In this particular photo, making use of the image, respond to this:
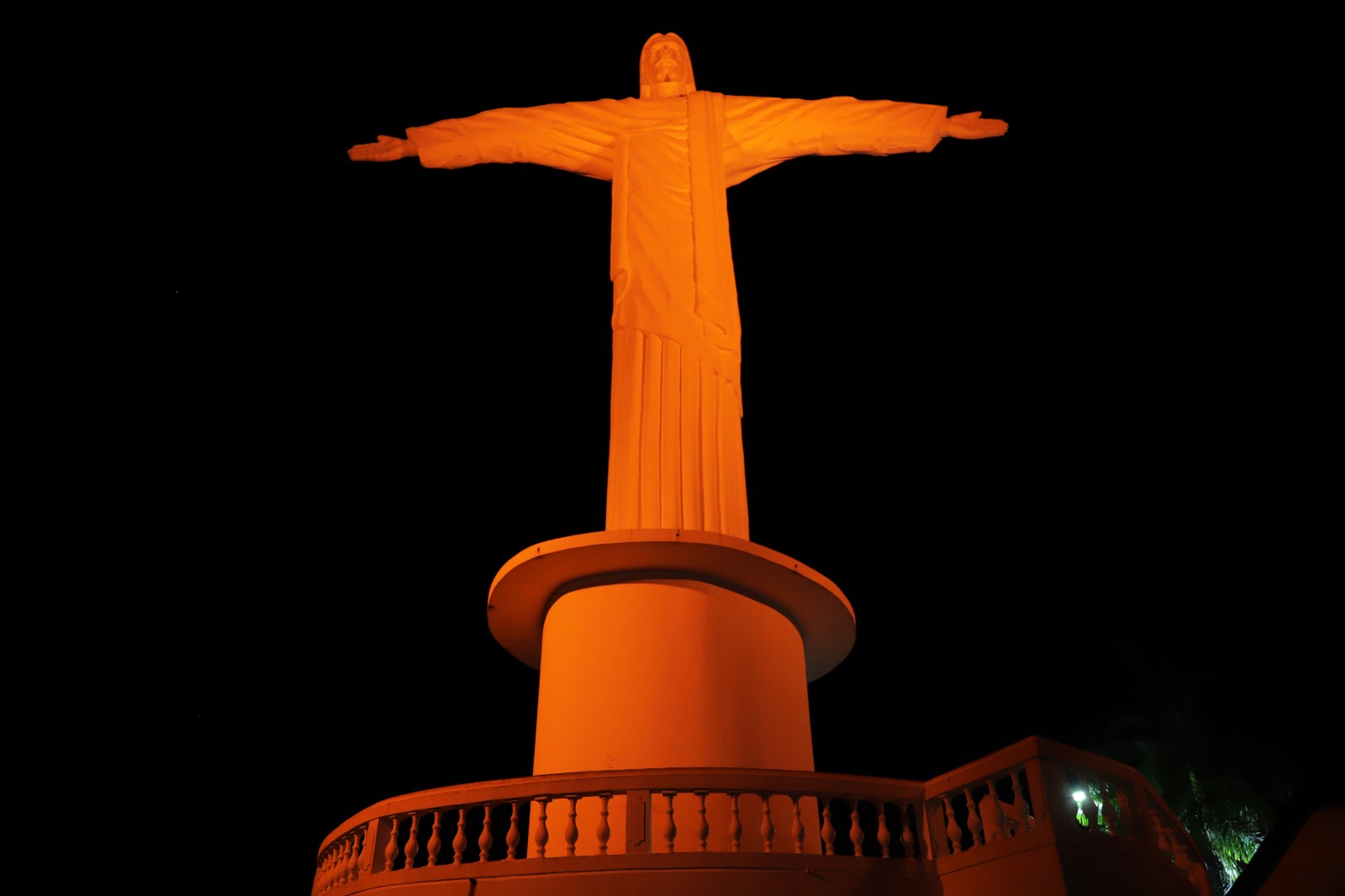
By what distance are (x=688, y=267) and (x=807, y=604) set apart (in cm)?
412

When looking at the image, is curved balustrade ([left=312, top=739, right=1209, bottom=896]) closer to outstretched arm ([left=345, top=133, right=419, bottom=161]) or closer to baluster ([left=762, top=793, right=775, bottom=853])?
baluster ([left=762, top=793, right=775, bottom=853])

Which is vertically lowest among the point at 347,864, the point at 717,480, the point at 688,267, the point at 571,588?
the point at 347,864

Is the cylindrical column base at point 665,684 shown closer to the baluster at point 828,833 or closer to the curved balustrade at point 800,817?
the curved balustrade at point 800,817

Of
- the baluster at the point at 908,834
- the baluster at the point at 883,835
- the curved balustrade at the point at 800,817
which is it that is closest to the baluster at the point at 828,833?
the curved balustrade at the point at 800,817

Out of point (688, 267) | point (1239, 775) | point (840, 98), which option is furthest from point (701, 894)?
point (1239, 775)

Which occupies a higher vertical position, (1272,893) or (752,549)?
(752,549)

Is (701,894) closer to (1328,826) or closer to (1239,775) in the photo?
(1328,826)

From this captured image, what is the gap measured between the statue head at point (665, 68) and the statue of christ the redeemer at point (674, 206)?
2 centimetres

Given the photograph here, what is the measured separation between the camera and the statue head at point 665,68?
14.2m

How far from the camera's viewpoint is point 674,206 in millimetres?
12508

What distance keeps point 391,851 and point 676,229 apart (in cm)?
755

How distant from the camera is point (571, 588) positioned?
32.3 ft

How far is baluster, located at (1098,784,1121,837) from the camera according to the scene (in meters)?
7.11

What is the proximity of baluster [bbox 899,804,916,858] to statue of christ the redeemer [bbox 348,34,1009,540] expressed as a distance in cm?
380
